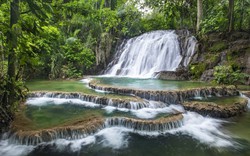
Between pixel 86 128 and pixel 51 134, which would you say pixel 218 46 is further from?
pixel 51 134

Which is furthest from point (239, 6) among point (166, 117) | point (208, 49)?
point (166, 117)

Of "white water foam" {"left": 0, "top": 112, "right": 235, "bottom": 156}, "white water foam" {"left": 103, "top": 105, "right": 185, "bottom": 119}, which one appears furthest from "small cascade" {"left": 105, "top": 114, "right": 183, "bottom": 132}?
"white water foam" {"left": 103, "top": 105, "right": 185, "bottom": 119}

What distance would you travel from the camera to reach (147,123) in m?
5.39

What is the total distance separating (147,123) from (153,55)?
1065 cm

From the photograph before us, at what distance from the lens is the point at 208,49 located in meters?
13.2

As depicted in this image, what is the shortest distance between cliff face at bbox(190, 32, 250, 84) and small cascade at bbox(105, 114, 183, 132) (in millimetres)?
6536

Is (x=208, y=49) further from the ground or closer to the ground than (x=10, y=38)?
further from the ground

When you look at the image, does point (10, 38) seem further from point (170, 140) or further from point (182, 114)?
point (182, 114)

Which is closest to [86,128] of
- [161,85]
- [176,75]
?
[161,85]

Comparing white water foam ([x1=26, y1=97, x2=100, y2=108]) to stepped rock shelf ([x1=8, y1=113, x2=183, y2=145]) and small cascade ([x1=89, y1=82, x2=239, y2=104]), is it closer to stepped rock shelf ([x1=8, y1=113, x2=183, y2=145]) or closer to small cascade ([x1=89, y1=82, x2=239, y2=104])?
small cascade ([x1=89, y1=82, x2=239, y2=104])

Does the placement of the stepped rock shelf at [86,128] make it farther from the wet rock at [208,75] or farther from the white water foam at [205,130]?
the wet rock at [208,75]

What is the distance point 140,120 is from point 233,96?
15.6 ft

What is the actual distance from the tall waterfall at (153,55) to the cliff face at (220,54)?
2.99ft

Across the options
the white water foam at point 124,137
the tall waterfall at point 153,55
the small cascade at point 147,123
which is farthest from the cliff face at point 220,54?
the small cascade at point 147,123
